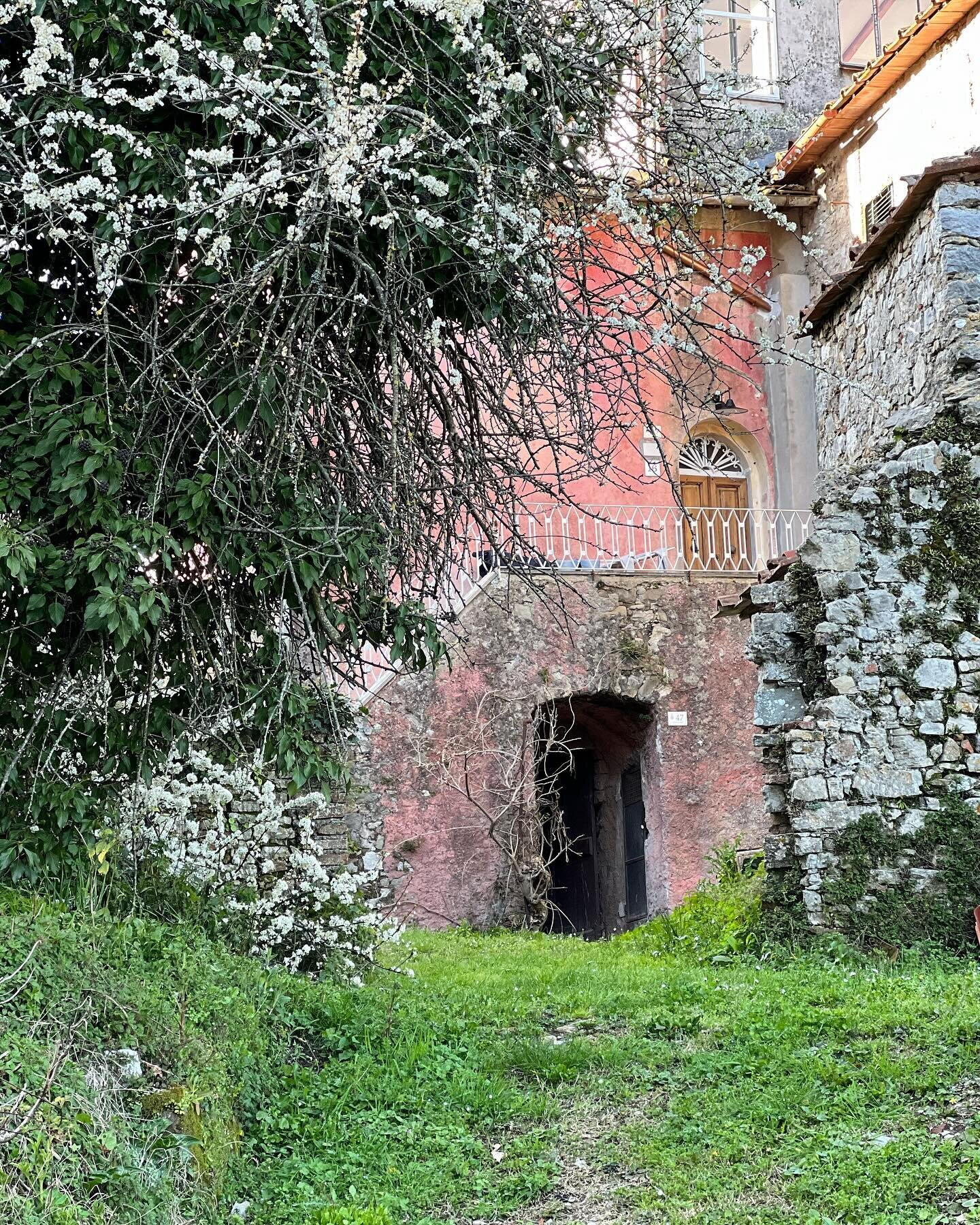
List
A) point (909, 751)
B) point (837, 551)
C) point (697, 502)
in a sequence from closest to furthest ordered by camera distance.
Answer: point (909, 751) → point (837, 551) → point (697, 502)

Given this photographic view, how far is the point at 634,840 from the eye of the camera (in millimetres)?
12562

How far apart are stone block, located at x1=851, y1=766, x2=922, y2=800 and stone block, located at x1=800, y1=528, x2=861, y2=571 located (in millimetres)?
1250

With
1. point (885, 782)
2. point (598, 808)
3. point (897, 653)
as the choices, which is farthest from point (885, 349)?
point (598, 808)

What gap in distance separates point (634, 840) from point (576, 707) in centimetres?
146

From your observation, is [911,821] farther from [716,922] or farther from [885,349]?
[885,349]

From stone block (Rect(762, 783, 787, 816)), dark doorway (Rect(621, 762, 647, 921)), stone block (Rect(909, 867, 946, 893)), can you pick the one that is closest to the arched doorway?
dark doorway (Rect(621, 762, 647, 921))

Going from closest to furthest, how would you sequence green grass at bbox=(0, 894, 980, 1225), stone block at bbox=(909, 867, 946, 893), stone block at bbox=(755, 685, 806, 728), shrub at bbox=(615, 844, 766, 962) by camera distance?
1. green grass at bbox=(0, 894, 980, 1225)
2. stone block at bbox=(909, 867, 946, 893)
3. shrub at bbox=(615, 844, 766, 962)
4. stone block at bbox=(755, 685, 806, 728)

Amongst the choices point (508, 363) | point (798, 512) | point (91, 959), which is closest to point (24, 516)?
point (91, 959)

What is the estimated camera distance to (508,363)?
489cm

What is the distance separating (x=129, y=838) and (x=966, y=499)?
Answer: 5353 mm

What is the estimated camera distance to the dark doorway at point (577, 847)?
523 inches

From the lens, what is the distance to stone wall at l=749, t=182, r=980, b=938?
719 centimetres

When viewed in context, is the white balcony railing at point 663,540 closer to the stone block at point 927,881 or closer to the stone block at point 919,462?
the stone block at point 919,462

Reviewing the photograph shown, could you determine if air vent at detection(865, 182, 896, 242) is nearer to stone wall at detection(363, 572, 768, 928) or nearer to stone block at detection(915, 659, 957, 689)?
stone wall at detection(363, 572, 768, 928)
